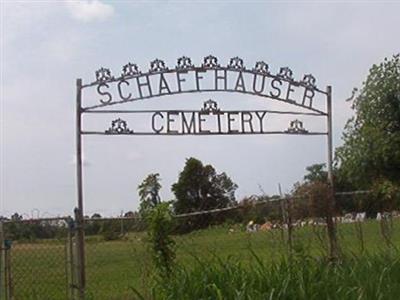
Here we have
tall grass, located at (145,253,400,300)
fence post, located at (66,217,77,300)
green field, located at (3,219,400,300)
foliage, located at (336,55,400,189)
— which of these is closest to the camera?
tall grass, located at (145,253,400,300)

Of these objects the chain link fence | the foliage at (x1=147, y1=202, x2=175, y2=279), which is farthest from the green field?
the foliage at (x1=147, y1=202, x2=175, y2=279)

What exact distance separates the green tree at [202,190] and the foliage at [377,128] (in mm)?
3872

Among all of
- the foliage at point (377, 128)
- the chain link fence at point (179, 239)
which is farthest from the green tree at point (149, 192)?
the foliage at point (377, 128)

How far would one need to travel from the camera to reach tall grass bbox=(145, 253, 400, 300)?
594 cm

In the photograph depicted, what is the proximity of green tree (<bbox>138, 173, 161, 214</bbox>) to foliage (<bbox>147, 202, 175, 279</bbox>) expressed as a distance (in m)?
0.43

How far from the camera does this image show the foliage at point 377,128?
17.3m

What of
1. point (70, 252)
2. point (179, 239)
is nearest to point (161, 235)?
point (179, 239)

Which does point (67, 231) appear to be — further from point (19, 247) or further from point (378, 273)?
point (378, 273)

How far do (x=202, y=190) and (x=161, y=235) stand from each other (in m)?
6.64

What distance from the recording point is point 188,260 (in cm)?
897

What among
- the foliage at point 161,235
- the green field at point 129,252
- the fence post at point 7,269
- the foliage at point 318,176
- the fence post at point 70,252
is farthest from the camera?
the foliage at point 318,176

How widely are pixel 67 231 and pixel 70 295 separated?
72 cm

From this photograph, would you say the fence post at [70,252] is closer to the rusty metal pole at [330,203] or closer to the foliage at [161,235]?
the foliage at [161,235]

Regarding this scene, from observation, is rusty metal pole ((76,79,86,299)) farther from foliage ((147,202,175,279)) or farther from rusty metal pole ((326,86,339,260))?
rusty metal pole ((326,86,339,260))
